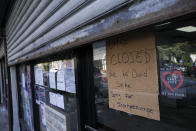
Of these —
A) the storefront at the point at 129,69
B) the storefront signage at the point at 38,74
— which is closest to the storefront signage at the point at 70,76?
the storefront at the point at 129,69

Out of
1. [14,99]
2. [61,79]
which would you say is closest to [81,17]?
[61,79]

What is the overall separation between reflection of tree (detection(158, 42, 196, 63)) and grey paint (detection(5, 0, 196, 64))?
315 mm

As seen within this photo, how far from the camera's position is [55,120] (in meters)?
2.39

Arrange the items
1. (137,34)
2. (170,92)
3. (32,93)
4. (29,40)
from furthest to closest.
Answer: (32,93) < (29,40) < (137,34) < (170,92)

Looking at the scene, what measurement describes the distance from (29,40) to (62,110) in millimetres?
1490

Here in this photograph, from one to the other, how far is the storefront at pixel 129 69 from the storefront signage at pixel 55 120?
0.01 meters

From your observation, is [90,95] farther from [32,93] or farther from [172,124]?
[32,93]

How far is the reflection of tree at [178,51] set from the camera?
0.93 m

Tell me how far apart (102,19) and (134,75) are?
1.52ft

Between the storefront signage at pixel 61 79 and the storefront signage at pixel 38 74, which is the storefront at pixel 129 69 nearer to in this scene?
the storefront signage at pixel 61 79

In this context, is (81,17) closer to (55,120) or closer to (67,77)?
(67,77)

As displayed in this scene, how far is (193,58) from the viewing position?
0.92 meters

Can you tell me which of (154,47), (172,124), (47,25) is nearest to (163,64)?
(154,47)

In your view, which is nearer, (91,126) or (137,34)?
(137,34)
